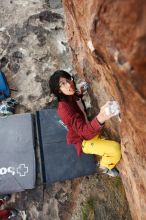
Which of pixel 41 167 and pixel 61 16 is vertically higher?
pixel 61 16

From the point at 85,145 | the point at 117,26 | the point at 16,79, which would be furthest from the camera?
the point at 16,79

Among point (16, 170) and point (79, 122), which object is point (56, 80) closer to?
point (79, 122)

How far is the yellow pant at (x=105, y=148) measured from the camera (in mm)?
4770

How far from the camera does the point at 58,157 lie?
590 centimetres

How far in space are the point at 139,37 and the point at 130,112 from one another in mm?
1027

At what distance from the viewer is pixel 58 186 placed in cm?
591

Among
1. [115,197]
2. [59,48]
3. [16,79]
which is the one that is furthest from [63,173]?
[59,48]

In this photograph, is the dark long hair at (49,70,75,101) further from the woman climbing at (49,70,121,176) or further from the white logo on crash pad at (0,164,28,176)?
the white logo on crash pad at (0,164,28,176)

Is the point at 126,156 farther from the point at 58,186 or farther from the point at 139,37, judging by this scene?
the point at 139,37

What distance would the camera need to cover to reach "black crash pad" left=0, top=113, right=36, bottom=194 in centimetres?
572

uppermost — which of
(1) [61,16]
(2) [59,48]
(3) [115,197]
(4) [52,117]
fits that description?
(1) [61,16]

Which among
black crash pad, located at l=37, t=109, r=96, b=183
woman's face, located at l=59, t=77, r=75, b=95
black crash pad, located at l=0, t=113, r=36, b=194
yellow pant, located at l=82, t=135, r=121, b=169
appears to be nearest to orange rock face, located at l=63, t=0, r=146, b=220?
yellow pant, located at l=82, t=135, r=121, b=169

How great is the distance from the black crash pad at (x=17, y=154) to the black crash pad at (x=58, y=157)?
0.19 m

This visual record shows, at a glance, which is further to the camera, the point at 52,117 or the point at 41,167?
the point at 52,117
